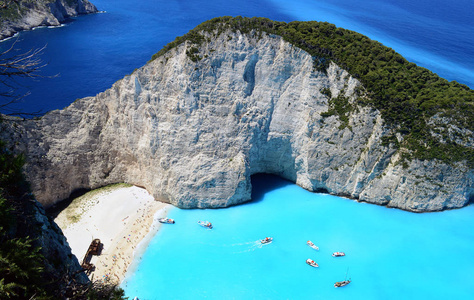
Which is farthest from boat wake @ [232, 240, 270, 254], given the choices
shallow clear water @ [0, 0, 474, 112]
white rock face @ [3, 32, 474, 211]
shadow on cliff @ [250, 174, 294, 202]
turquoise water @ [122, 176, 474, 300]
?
shallow clear water @ [0, 0, 474, 112]

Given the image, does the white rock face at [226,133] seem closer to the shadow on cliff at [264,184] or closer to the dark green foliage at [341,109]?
the dark green foliage at [341,109]

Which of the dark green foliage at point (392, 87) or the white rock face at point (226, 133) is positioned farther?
the white rock face at point (226, 133)

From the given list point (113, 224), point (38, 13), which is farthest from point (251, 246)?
point (38, 13)

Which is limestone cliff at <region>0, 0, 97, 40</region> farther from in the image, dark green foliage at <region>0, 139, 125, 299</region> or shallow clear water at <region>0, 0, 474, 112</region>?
dark green foliage at <region>0, 139, 125, 299</region>

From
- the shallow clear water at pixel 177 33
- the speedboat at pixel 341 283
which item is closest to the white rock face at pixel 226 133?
the speedboat at pixel 341 283

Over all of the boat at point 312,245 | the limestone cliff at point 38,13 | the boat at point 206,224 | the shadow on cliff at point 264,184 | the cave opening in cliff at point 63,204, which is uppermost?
the limestone cliff at point 38,13

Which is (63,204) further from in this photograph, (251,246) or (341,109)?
(341,109)
